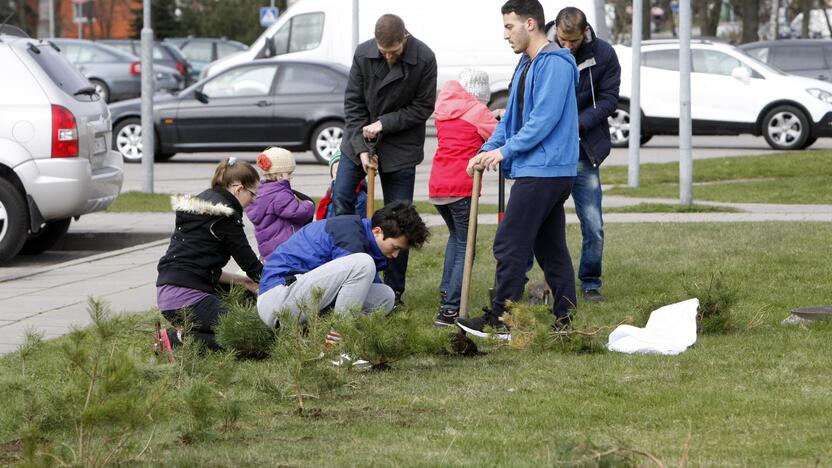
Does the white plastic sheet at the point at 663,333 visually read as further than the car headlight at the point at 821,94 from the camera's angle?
No

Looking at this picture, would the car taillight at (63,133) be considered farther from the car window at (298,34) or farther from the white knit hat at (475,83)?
the car window at (298,34)

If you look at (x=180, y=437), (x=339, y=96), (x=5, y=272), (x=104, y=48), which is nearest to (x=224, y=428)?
(x=180, y=437)

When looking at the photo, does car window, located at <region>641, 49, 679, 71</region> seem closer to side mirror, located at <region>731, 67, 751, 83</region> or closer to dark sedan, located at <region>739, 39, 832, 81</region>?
side mirror, located at <region>731, 67, 751, 83</region>

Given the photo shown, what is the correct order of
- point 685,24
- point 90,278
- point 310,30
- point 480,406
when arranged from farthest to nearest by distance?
point 310,30, point 685,24, point 90,278, point 480,406

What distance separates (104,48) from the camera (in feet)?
113

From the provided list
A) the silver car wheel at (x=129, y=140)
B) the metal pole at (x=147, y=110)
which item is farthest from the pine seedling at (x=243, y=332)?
the silver car wheel at (x=129, y=140)

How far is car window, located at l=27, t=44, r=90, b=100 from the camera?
11539 mm

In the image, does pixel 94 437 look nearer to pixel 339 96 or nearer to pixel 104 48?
pixel 339 96

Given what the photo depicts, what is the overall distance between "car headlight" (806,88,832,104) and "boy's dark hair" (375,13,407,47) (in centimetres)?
1456

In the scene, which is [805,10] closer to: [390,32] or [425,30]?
[425,30]

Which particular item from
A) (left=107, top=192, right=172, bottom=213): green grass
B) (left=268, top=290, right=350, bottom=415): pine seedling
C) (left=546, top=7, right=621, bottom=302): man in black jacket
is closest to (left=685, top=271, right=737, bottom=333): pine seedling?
(left=546, top=7, right=621, bottom=302): man in black jacket

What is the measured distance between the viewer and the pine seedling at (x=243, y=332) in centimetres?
655

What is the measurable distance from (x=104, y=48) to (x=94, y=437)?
101ft

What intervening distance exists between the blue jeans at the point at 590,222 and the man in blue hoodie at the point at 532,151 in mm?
1361
